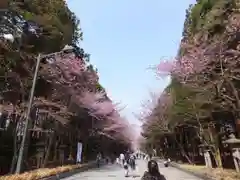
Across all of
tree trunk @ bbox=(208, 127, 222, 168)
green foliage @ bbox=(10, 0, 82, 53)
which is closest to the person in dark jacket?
green foliage @ bbox=(10, 0, 82, 53)

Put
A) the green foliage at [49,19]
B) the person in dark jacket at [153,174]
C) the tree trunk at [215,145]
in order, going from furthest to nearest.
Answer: the tree trunk at [215,145] → the green foliage at [49,19] → the person in dark jacket at [153,174]

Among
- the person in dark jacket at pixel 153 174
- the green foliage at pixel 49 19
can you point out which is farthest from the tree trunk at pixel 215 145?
the person in dark jacket at pixel 153 174

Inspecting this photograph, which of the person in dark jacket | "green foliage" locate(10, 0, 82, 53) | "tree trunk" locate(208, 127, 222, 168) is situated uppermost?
"green foliage" locate(10, 0, 82, 53)

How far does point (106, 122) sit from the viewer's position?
121 ft

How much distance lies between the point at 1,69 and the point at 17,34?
229 centimetres

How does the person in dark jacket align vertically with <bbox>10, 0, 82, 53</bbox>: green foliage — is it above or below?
below

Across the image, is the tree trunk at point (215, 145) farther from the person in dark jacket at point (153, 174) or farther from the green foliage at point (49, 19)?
the person in dark jacket at point (153, 174)

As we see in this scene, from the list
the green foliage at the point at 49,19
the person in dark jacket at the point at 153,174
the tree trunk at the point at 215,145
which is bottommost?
the person in dark jacket at the point at 153,174

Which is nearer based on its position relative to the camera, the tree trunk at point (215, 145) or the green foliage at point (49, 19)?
the green foliage at point (49, 19)

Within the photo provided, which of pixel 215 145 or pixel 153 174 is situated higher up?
pixel 215 145

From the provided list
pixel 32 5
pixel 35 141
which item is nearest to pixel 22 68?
pixel 32 5

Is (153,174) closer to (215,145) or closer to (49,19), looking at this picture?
(49,19)

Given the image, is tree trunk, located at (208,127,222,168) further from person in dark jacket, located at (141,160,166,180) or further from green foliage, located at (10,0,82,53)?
person in dark jacket, located at (141,160,166,180)

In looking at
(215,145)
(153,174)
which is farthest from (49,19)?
(215,145)
